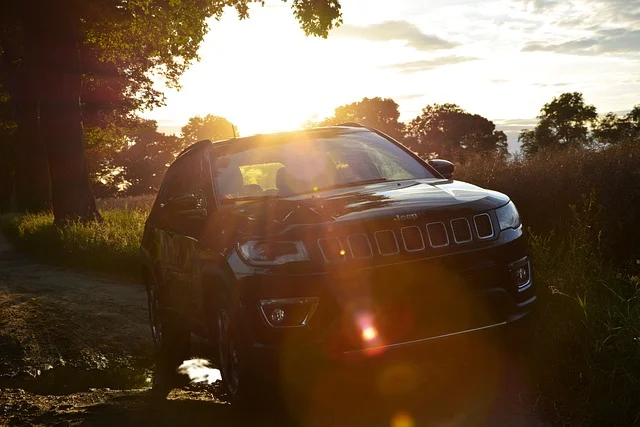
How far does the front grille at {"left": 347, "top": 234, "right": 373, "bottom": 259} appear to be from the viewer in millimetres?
4633

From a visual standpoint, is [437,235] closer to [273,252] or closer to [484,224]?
[484,224]

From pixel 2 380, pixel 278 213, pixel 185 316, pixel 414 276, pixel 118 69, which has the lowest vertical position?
pixel 2 380

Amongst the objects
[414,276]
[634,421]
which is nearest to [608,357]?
[634,421]

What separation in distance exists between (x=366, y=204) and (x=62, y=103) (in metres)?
17.5

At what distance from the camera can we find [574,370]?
5.12 m

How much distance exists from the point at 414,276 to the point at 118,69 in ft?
98.0

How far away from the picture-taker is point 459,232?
492 centimetres

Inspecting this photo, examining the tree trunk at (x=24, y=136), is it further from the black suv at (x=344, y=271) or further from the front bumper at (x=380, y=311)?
the front bumper at (x=380, y=311)

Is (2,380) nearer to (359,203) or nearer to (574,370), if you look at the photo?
(359,203)

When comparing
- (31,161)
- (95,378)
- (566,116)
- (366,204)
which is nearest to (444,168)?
(366,204)

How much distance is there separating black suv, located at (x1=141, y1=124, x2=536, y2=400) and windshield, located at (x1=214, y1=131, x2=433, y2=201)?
11 cm

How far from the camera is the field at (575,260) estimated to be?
4.86 meters

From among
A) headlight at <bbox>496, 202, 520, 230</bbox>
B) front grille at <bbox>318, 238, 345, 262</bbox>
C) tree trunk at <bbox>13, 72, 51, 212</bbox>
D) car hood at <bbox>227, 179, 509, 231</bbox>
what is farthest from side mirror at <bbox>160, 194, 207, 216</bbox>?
tree trunk at <bbox>13, 72, 51, 212</bbox>

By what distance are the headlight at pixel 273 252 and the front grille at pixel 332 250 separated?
0.33ft
